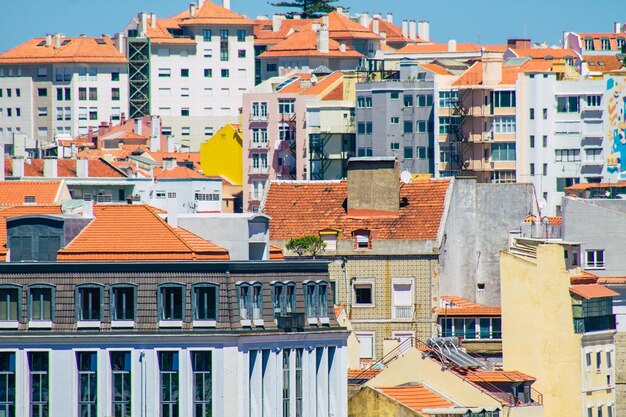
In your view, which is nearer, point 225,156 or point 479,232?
point 479,232

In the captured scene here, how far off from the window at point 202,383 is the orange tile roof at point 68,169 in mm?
64201

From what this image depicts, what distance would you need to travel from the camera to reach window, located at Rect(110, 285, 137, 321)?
65.3 meters

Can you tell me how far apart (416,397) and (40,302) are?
34.2 ft

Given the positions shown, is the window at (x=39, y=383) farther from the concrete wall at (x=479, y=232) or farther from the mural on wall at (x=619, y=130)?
the mural on wall at (x=619, y=130)

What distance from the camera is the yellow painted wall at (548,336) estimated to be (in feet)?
249

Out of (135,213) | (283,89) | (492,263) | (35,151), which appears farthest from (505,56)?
(135,213)

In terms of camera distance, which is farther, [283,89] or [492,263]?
[283,89]

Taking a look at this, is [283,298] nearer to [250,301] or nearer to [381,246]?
[250,301]

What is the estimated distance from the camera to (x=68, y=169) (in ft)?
449

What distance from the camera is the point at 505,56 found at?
18962cm

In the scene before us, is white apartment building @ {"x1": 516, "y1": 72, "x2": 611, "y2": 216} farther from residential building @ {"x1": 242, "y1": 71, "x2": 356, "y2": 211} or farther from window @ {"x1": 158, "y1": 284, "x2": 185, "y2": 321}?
window @ {"x1": 158, "y1": 284, "x2": 185, "y2": 321}

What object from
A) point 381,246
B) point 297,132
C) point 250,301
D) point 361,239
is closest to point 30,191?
point 361,239

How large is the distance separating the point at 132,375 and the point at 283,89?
12298cm

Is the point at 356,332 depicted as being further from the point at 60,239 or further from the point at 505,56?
the point at 505,56
